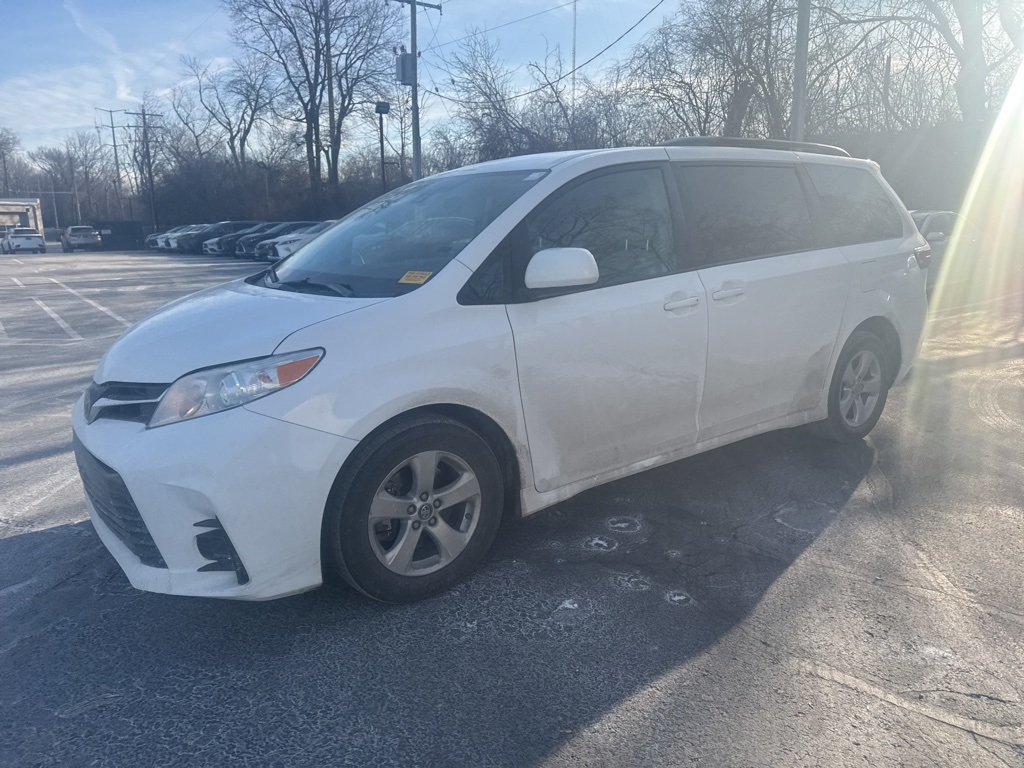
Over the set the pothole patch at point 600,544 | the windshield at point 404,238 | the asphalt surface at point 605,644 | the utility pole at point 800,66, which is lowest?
the asphalt surface at point 605,644

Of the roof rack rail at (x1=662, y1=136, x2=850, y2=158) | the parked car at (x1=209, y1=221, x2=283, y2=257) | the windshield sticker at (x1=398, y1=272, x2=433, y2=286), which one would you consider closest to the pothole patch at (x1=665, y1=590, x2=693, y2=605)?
the windshield sticker at (x1=398, y1=272, x2=433, y2=286)

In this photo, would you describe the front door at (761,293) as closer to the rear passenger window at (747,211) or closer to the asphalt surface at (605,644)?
the rear passenger window at (747,211)

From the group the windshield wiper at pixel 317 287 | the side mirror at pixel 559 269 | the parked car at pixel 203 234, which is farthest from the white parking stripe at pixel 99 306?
the parked car at pixel 203 234

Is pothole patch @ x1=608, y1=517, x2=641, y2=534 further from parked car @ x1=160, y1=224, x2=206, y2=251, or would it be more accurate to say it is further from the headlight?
parked car @ x1=160, y1=224, x2=206, y2=251

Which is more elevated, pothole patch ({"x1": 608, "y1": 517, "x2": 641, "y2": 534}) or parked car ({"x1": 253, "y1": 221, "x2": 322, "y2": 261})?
parked car ({"x1": 253, "y1": 221, "x2": 322, "y2": 261})

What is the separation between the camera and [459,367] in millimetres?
3309

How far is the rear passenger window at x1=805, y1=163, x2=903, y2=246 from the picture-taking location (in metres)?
5.02

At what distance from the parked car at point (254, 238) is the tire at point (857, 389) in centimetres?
3204

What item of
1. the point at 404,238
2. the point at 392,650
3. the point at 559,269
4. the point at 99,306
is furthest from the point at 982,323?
the point at 99,306

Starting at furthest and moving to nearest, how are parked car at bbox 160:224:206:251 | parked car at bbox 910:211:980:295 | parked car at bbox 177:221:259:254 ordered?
1. parked car at bbox 160:224:206:251
2. parked car at bbox 177:221:259:254
3. parked car at bbox 910:211:980:295

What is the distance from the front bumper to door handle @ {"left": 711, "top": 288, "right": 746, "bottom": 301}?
2.09m

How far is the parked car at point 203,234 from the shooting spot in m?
41.5

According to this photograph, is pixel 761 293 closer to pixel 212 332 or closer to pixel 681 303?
pixel 681 303

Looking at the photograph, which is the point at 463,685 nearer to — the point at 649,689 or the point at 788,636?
the point at 649,689
